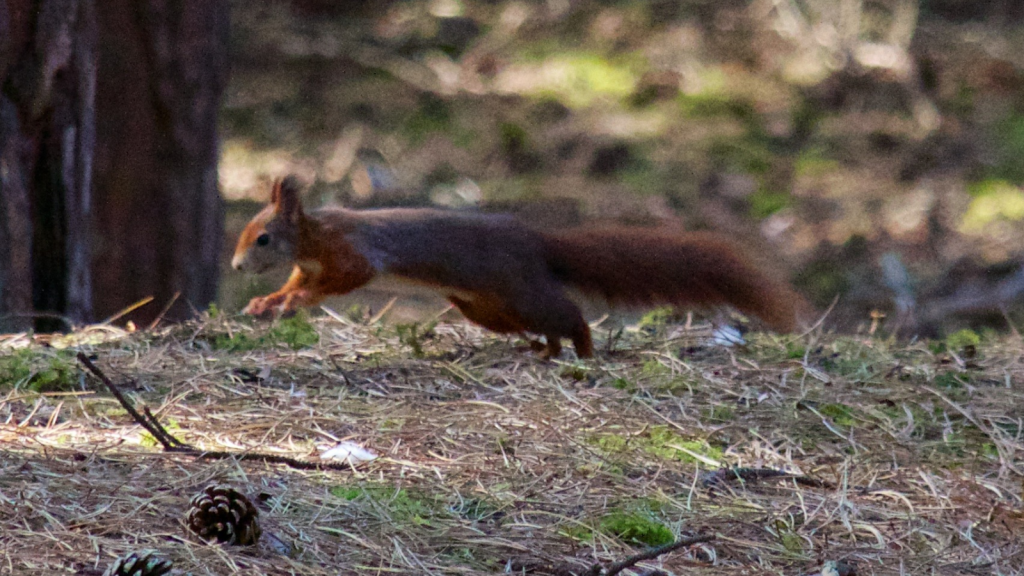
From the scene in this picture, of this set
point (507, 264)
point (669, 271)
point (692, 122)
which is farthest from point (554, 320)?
point (692, 122)

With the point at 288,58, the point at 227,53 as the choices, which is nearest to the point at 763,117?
the point at 288,58

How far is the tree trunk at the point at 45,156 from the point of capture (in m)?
3.84

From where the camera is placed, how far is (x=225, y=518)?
5.76 ft

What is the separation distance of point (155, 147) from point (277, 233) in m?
0.91

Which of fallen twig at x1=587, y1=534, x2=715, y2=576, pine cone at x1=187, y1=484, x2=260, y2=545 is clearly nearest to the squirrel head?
pine cone at x1=187, y1=484, x2=260, y2=545

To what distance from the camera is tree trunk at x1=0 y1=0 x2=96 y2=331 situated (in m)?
3.84

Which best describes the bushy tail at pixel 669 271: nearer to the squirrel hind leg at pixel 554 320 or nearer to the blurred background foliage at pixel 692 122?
the squirrel hind leg at pixel 554 320

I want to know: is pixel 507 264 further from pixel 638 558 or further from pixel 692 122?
pixel 692 122

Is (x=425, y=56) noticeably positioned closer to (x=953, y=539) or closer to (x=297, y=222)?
(x=297, y=222)

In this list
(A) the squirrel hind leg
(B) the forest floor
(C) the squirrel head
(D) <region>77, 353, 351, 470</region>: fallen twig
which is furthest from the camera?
(C) the squirrel head

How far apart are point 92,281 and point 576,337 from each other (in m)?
2.08

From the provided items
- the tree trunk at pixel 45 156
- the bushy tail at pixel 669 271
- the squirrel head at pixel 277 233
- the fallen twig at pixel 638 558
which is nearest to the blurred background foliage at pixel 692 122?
the tree trunk at pixel 45 156

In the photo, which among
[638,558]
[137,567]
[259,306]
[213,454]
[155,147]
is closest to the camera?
[137,567]

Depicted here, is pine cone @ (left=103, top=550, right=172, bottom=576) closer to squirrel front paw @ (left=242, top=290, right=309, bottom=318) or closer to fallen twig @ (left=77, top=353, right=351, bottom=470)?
fallen twig @ (left=77, top=353, right=351, bottom=470)
